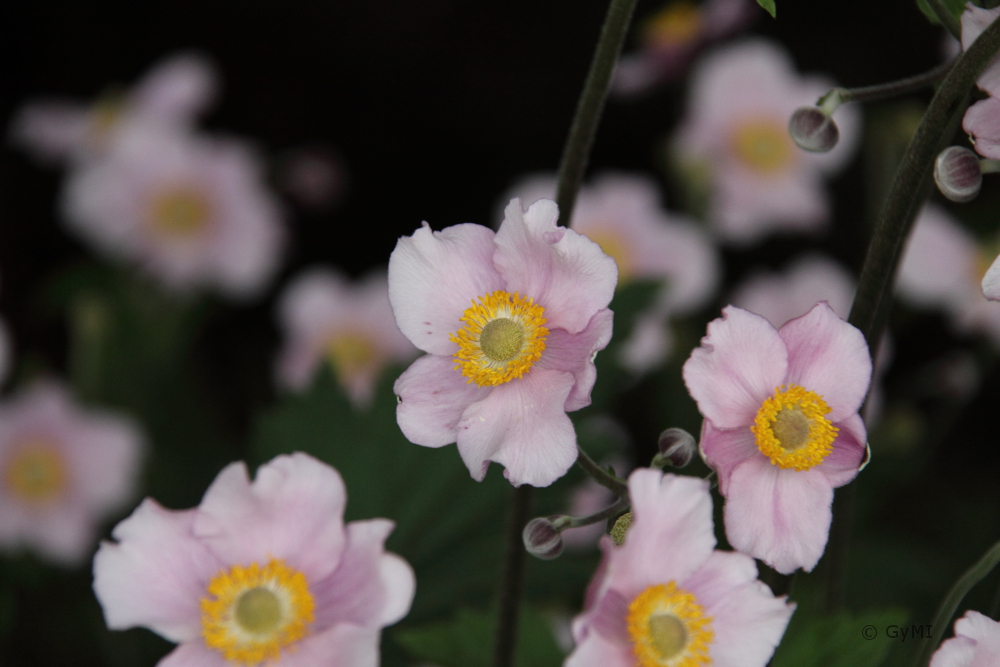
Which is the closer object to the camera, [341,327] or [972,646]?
[972,646]

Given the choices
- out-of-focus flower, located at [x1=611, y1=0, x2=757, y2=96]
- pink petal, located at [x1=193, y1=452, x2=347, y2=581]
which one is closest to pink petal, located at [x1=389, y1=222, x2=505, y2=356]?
pink petal, located at [x1=193, y1=452, x2=347, y2=581]

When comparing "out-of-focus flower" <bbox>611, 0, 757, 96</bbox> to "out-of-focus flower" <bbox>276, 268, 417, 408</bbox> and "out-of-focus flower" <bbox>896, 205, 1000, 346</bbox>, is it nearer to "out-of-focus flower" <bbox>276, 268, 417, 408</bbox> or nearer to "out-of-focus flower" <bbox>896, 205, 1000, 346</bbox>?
"out-of-focus flower" <bbox>896, 205, 1000, 346</bbox>

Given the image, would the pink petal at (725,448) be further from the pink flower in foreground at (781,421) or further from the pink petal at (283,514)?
the pink petal at (283,514)

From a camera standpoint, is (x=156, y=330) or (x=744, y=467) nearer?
(x=744, y=467)

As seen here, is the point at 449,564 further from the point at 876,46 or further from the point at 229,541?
the point at 876,46

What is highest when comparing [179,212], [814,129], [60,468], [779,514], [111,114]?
[814,129]

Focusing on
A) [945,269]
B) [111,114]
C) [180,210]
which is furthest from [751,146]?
[111,114]

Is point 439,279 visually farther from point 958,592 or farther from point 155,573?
point 958,592

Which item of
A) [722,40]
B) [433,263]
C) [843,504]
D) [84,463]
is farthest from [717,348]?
[84,463]
